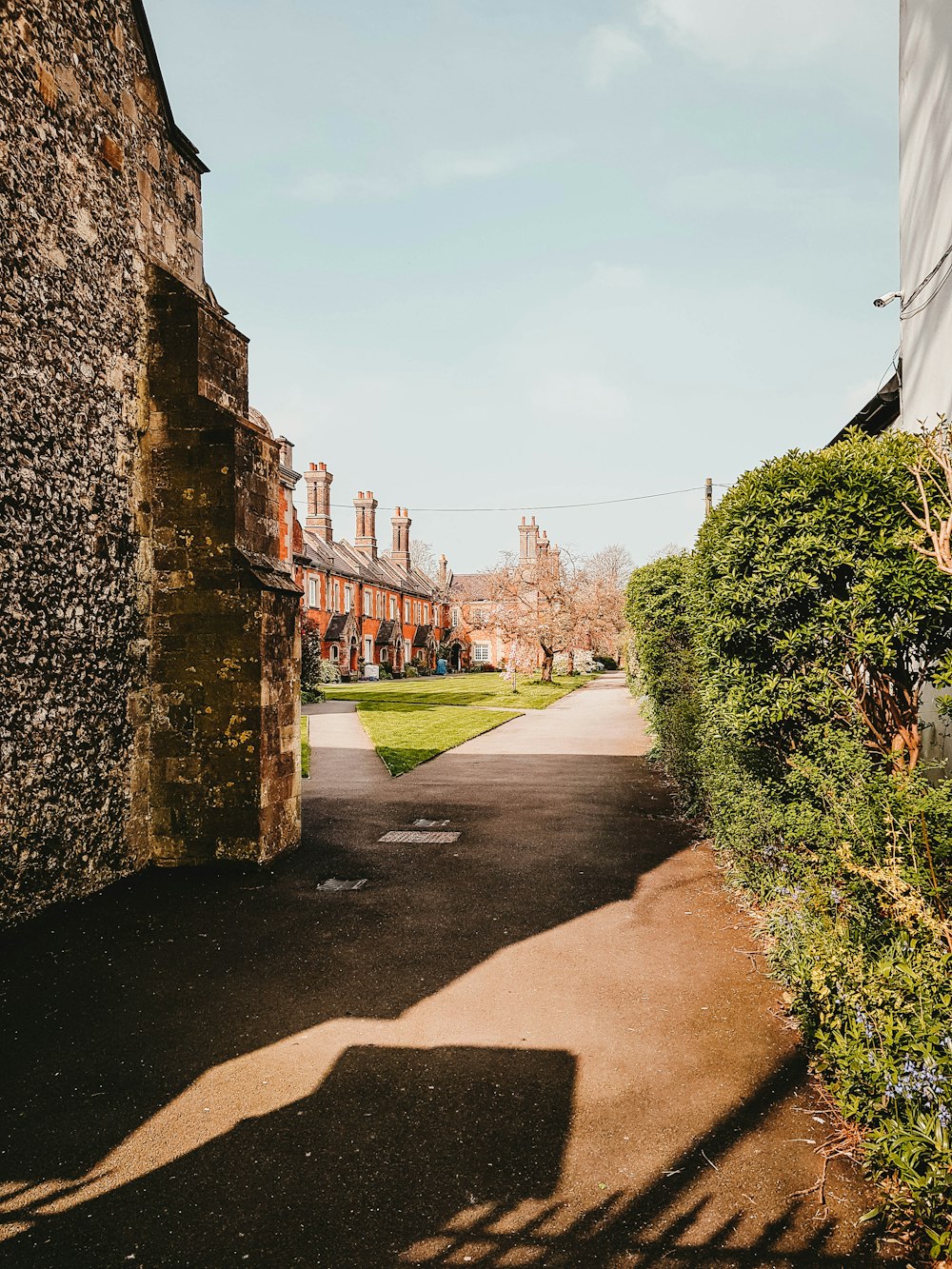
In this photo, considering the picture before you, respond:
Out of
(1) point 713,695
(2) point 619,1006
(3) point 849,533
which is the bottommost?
(2) point 619,1006

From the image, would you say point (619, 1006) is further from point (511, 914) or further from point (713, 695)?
point (713, 695)

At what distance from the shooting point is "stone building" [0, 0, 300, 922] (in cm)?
641

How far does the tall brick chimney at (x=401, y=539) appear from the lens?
73438mm

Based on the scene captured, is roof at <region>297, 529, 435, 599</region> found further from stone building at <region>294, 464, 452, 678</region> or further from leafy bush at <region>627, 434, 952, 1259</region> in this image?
leafy bush at <region>627, 434, 952, 1259</region>

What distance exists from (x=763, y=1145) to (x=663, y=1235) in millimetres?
820

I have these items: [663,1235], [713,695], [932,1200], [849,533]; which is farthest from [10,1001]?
[849,533]

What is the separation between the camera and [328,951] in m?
6.04

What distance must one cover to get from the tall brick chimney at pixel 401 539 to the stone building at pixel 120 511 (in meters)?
64.5

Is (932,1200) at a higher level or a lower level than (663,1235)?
higher

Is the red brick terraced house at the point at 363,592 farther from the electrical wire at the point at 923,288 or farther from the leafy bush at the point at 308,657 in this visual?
the electrical wire at the point at 923,288

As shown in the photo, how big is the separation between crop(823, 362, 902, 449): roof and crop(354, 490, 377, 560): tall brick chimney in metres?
55.9

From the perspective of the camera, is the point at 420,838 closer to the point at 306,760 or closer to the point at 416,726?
the point at 306,760

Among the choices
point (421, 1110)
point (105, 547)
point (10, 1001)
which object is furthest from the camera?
point (105, 547)

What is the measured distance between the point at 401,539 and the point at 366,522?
8039 mm
